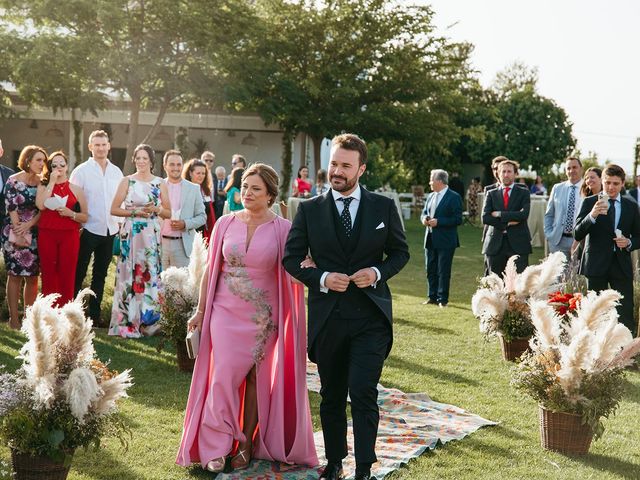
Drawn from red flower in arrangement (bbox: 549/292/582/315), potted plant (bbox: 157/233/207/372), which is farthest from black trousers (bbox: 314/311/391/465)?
potted plant (bbox: 157/233/207/372)

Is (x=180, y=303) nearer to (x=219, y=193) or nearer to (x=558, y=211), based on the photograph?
(x=558, y=211)

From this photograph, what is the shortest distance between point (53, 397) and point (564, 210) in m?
9.39

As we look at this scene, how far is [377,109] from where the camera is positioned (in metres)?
37.9

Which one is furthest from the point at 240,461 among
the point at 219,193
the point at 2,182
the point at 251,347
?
the point at 219,193

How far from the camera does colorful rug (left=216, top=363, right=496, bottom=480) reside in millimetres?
5812

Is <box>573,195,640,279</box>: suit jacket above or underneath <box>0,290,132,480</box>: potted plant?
above

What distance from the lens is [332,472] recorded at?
5.59 meters

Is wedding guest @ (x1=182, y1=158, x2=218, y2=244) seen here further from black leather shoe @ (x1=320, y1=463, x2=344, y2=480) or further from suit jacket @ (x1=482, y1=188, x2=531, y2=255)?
black leather shoe @ (x1=320, y1=463, x2=344, y2=480)

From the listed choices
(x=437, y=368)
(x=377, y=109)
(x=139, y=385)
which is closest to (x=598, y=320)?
(x=437, y=368)

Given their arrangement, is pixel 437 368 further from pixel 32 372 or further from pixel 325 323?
pixel 32 372

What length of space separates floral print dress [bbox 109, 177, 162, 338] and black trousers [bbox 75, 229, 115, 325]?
1.56 feet

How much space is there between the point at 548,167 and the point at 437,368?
48.6 meters

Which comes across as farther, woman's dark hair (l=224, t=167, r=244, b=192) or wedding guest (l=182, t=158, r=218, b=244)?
woman's dark hair (l=224, t=167, r=244, b=192)

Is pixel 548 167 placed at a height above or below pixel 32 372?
above
